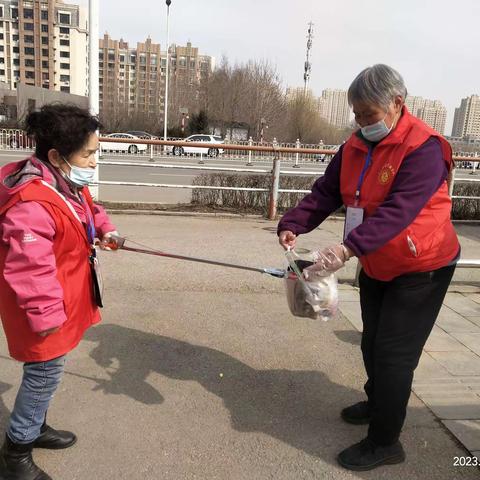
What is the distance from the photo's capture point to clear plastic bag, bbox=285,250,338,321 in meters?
2.28

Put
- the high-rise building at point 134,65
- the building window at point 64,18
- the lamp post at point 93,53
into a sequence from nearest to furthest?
the lamp post at point 93,53 < the high-rise building at point 134,65 < the building window at point 64,18

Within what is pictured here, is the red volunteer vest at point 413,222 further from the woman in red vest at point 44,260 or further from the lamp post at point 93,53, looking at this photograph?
the lamp post at point 93,53

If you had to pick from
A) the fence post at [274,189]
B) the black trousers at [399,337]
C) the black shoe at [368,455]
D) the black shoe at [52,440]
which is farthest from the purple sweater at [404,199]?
the fence post at [274,189]

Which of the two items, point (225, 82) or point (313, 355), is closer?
point (313, 355)

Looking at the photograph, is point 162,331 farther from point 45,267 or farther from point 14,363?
point 45,267

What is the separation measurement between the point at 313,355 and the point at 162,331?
118 centimetres

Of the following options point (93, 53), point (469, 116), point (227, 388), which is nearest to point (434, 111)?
point (469, 116)

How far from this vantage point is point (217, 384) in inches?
122

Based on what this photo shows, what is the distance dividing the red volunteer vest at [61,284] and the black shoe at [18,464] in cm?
44

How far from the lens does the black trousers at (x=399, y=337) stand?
2254 millimetres

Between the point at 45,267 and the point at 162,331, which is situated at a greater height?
the point at 45,267

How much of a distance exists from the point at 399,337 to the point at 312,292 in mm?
453

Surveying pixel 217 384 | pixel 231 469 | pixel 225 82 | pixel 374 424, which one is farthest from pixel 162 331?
pixel 225 82

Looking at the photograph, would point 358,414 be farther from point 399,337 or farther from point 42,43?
point 42,43
